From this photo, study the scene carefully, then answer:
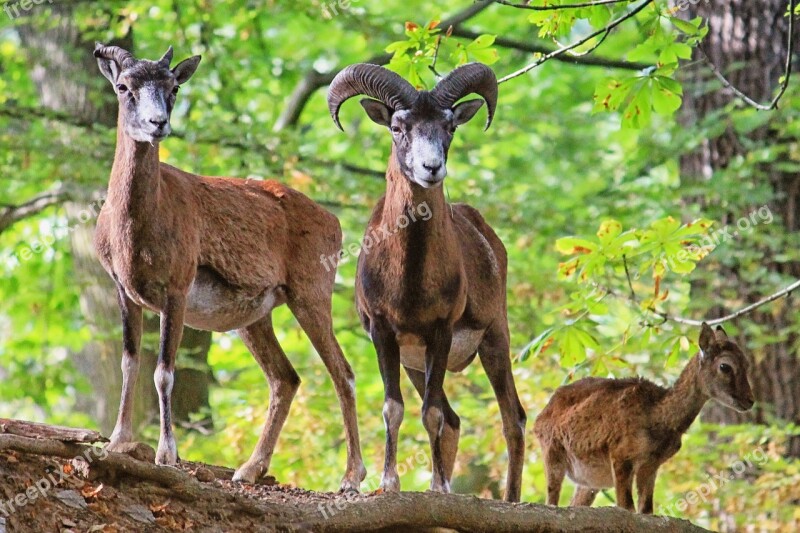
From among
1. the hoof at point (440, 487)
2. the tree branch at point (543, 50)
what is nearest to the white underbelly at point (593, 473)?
the hoof at point (440, 487)

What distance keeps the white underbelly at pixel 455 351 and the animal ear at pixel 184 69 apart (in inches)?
94.4

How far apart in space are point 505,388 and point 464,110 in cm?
233

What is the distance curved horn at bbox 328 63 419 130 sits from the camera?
7910 mm

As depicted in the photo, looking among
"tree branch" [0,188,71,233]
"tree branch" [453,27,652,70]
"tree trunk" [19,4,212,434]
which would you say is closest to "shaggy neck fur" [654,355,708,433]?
"tree trunk" [19,4,212,434]

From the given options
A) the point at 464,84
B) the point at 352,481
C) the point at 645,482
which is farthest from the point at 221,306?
the point at 645,482

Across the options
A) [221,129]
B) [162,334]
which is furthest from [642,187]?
[162,334]

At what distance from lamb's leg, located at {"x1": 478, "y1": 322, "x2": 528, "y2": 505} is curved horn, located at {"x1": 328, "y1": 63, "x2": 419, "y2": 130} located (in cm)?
214

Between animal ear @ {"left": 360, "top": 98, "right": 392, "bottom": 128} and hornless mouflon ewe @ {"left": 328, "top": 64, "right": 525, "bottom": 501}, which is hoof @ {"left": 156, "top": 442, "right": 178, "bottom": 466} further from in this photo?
animal ear @ {"left": 360, "top": 98, "right": 392, "bottom": 128}

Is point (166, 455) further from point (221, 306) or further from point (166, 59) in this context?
point (166, 59)

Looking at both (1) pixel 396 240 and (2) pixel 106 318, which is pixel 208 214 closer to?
(1) pixel 396 240

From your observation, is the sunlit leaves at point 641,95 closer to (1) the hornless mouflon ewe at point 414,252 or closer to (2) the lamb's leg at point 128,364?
(1) the hornless mouflon ewe at point 414,252

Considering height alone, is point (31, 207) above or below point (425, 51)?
above

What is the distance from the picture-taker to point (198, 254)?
309 inches

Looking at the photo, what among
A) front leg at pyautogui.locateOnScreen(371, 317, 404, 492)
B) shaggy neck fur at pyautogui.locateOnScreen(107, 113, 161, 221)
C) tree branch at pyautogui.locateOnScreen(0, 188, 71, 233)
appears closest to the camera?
shaggy neck fur at pyautogui.locateOnScreen(107, 113, 161, 221)
